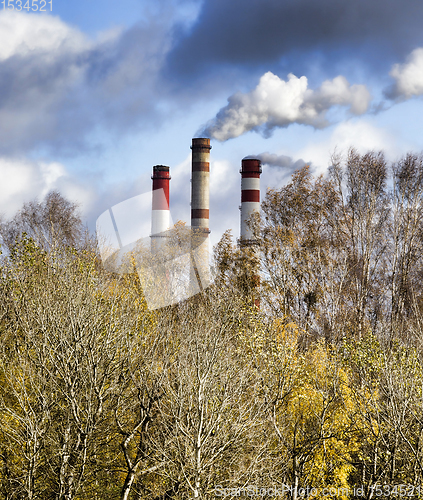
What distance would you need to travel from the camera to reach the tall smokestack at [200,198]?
3728 cm

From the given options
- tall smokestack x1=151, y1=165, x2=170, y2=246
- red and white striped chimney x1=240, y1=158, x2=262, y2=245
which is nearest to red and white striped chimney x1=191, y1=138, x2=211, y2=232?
tall smokestack x1=151, y1=165, x2=170, y2=246

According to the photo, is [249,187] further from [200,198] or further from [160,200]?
[160,200]

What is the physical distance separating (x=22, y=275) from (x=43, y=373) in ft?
18.9

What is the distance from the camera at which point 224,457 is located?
43.2ft

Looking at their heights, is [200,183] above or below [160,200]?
above

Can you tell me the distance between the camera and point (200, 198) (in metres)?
38.9

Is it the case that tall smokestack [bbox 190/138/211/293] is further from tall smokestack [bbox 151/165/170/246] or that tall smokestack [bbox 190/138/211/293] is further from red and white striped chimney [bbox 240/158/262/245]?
red and white striped chimney [bbox 240/158/262/245]

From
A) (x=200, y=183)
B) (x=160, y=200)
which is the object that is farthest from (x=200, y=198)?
(x=160, y=200)

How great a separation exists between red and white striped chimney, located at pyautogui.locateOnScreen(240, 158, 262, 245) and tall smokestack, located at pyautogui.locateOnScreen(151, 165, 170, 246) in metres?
5.84

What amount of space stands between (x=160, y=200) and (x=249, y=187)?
269 inches

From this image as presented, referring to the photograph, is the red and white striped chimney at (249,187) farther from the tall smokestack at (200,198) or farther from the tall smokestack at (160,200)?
the tall smokestack at (160,200)

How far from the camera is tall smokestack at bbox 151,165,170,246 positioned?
3950 cm

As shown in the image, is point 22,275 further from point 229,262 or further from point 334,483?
point 229,262

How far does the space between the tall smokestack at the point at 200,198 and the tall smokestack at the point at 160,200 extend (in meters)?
2.23
